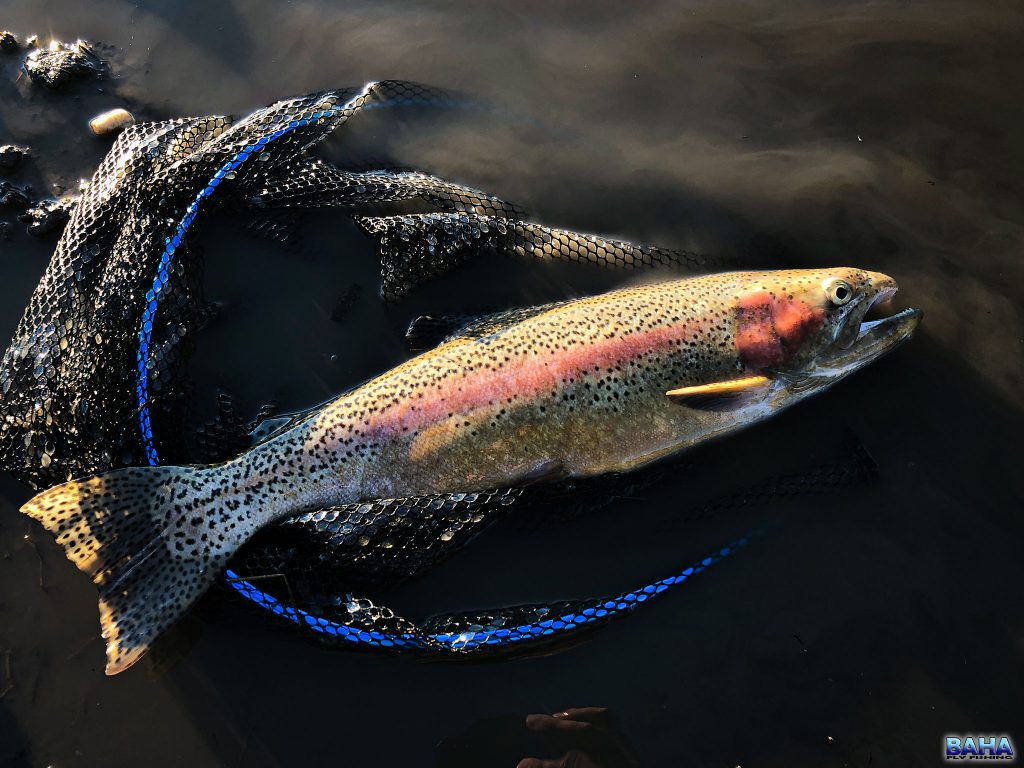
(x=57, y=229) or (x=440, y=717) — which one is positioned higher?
(x=57, y=229)

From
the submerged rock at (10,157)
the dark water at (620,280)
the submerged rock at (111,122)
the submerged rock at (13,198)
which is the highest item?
the submerged rock at (111,122)

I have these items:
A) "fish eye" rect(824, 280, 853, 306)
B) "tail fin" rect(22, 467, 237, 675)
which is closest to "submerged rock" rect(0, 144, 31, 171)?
"tail fin" rect(22, 467, 237, 675)

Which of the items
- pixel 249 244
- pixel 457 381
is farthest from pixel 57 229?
pixel 457 381

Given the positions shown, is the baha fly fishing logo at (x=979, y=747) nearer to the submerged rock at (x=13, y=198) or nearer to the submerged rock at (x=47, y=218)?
the submerged rock at (x=47, y=218)

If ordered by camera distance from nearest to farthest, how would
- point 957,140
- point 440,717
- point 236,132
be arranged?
point 440,717, point 236,132, point 957,140

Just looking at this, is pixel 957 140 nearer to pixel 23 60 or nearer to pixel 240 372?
pixel 240 372

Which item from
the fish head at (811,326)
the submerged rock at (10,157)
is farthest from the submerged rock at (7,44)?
the fish head at (811,326)

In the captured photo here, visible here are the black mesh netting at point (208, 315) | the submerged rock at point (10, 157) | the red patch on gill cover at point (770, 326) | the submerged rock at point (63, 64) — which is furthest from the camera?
the submerged rock at point (63, 64)
